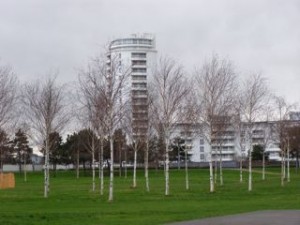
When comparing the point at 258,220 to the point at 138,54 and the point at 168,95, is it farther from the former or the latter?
the point at 138,54

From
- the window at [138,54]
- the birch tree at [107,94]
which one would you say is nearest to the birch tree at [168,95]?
the birch tree at [107,94]

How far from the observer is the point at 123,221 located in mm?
19891

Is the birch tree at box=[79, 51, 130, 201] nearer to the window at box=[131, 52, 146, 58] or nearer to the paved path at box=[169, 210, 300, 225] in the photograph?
the paved path at box=[169, 210, 300, 225]

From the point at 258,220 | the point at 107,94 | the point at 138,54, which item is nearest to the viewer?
the point at 258,220

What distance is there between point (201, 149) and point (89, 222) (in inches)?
5721

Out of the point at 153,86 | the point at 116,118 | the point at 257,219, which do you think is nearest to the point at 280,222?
the point at 257,219

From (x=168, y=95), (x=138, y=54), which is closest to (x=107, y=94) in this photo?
Answer: (x=168, y=95)

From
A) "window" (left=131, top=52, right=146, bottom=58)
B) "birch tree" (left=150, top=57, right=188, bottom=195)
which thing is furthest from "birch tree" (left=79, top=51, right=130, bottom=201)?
"window" (left=131, top=52, right=146, bottom=58)

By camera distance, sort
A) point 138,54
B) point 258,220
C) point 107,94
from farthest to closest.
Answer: point 138,54 → point 107,94 → point 258,220

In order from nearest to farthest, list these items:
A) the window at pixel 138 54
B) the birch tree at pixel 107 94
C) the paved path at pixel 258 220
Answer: the paved path at pixel 258 220
the birch tree at pixel 107 94
the window at pixel 138 54

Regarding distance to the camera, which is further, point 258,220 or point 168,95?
point 168,95

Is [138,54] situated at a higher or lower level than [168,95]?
higher

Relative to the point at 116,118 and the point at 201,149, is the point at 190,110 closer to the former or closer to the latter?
the point at 116,118

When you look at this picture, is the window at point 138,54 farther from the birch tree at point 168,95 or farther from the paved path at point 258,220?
the paved path at point 258,220
